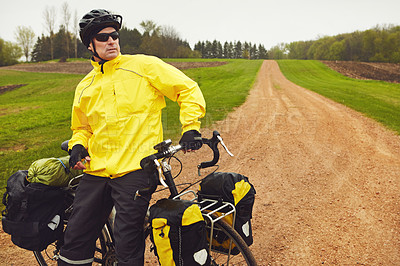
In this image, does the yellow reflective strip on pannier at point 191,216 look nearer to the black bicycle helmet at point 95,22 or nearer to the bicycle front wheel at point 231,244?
the bicycle front wheel at point 231,244

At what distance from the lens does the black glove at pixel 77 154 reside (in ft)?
8.13

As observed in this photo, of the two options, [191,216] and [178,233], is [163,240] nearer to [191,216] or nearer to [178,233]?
[178,233]

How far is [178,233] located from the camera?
201 centimetres

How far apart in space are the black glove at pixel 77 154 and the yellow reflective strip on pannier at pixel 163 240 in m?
0.98

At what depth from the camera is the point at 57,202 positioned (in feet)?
9.21

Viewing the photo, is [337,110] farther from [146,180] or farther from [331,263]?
[146,180]

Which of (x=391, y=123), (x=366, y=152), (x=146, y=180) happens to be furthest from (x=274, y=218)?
(x=391, y=123)

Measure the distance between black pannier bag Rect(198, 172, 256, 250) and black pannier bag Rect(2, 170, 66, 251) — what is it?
5.22 ft

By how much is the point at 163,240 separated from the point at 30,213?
4.78 feet

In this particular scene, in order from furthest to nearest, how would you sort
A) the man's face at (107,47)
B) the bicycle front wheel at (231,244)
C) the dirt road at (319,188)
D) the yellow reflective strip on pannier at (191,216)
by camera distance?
the dirt road at (319,188) → the man's face at (107,47) → the bicycle front wheel at (231,244) → the yellow reflective strip on pannier at (191,216)

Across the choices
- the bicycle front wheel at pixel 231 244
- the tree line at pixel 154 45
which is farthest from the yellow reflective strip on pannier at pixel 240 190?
the tree line at pixel 154 45

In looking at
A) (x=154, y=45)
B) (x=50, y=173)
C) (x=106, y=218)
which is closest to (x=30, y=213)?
(x=50, y=173)

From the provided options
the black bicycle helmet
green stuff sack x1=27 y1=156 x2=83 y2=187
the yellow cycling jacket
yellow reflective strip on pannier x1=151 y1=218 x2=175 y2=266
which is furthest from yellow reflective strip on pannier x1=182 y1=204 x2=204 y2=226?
the black bicycle helmet

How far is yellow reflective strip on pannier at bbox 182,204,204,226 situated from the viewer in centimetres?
199
